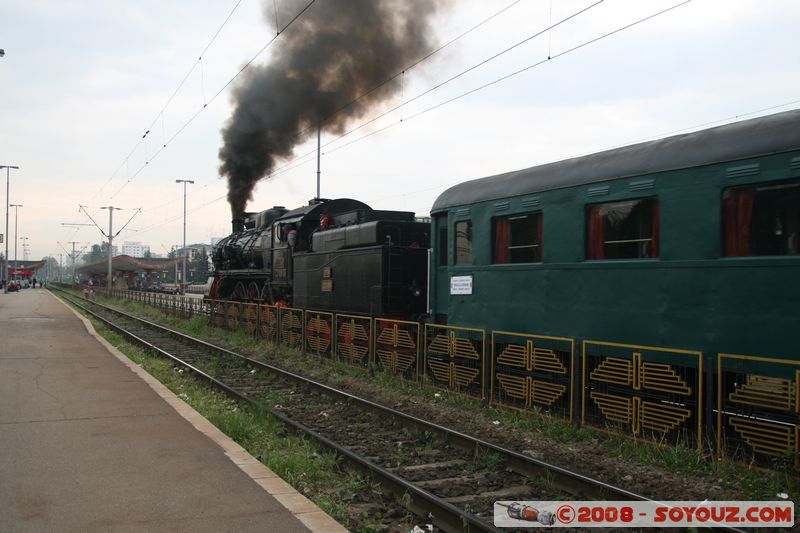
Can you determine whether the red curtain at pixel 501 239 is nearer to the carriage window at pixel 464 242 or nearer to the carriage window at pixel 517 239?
the carriage window at pixel 517 239

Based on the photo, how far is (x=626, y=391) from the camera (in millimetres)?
7473

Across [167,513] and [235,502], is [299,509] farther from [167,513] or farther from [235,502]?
[167,513]

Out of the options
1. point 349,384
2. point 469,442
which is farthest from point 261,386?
point 469,442

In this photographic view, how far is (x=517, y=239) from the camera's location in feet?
31.9

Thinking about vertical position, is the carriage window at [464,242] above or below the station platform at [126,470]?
above

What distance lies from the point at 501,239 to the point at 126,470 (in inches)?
242

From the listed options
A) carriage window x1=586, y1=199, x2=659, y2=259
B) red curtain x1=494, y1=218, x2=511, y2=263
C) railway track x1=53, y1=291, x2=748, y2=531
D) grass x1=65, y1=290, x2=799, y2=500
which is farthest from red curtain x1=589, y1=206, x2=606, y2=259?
railway track x1=53, y1=291, x2=748, y2=531

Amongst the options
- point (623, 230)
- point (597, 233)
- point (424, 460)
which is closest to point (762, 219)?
point (623, 230)

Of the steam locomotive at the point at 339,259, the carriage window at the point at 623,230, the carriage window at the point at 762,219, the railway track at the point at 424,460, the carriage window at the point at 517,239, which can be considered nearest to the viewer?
the railway track at the point at 424,460

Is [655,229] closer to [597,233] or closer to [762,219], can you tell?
[597,233]

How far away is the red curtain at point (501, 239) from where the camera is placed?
32.6ft

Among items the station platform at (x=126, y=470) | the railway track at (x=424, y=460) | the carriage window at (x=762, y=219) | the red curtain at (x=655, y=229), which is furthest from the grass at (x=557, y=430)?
the station platform at (x=126, y=470)

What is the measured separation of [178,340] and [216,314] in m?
2.90

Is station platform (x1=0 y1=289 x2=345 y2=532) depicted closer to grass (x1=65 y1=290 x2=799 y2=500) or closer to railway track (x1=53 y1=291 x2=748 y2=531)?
railway track (x1=53 y1=291 x2=748 y2=531)
